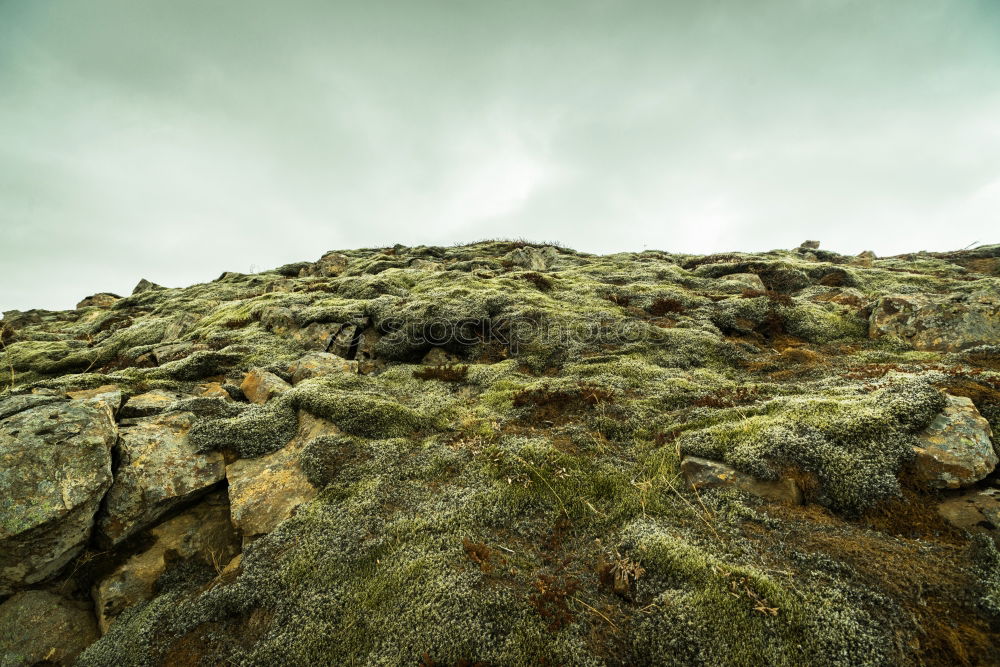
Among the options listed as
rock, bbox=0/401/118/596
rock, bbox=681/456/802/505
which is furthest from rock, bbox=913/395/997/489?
rock, bbox=0/401/118/596

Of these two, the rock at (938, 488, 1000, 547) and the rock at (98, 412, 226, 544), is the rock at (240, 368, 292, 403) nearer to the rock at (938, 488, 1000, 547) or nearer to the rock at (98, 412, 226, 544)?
the rock at (98, 412, 226, 544)

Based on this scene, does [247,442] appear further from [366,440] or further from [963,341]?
[963,341]

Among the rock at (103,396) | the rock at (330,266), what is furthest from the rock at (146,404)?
the rock at (330,266)

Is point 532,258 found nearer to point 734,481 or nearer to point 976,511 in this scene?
point 734,481

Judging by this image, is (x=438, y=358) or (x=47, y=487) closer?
(x=47, y=487)

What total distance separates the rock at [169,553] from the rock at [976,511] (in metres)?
11.9

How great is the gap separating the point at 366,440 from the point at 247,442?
8.80 feet

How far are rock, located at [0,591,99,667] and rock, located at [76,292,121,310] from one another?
163ft

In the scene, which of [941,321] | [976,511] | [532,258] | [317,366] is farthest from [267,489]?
[532,258]

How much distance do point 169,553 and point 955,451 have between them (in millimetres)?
13804

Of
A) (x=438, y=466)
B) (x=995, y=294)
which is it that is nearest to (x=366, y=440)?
(x=438, y=466)

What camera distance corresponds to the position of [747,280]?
2358 centimetres

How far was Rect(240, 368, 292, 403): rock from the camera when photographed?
1155 centimetres

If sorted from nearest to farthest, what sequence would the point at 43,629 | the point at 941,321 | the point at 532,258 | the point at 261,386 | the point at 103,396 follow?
the point at 43,629
the point at 103,396
the point at 261,386
the point at 941,321
the point at 532,258
